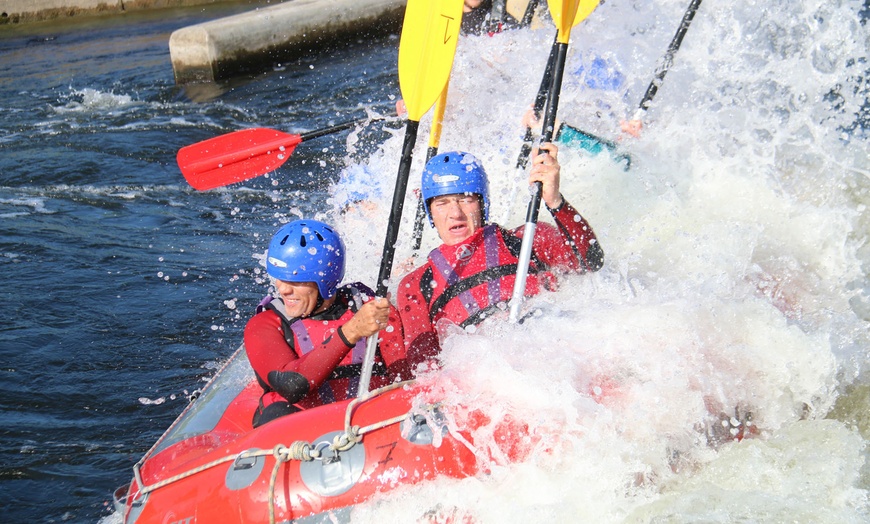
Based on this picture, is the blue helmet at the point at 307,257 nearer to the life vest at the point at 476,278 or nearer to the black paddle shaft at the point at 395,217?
the black paddle shaft at the point at 395,217

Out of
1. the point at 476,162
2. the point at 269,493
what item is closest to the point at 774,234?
the point at 476,162

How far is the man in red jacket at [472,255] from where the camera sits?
3.49 metres

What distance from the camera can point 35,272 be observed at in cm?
658

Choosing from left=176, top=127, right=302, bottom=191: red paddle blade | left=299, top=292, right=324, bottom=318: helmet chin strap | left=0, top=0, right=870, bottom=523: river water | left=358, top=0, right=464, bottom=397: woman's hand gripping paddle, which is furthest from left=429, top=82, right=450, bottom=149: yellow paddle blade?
left=299, top=292, right=324, bottom=318: helmet chin strap

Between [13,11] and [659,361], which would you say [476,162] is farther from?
[13,11]

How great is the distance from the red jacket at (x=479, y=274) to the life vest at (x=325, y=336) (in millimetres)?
205

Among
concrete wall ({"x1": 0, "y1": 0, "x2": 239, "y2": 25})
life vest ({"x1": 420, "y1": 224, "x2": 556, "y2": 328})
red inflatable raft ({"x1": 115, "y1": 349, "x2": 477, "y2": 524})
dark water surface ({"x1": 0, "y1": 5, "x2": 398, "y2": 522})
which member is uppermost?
life vest ({"x1": 420, "y1": 224, "x2": 556, "y2": 328})

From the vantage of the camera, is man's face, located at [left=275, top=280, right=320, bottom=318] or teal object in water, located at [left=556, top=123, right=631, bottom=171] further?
teal object in water, located at [left=556, top=123, right=631, bottom=171]

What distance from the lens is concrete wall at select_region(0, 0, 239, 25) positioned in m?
16.7

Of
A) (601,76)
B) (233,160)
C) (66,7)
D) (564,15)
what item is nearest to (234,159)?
(233,160)

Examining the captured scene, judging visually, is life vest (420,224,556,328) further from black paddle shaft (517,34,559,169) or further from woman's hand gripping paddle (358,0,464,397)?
black paddle shaft (517,34,559,169)

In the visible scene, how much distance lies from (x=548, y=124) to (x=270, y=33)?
1049 cm

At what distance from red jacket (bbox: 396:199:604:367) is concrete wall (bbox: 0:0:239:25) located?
1598 cm

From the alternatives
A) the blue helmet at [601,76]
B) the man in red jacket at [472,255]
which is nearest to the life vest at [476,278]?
the man in red jacket at [472,255]
